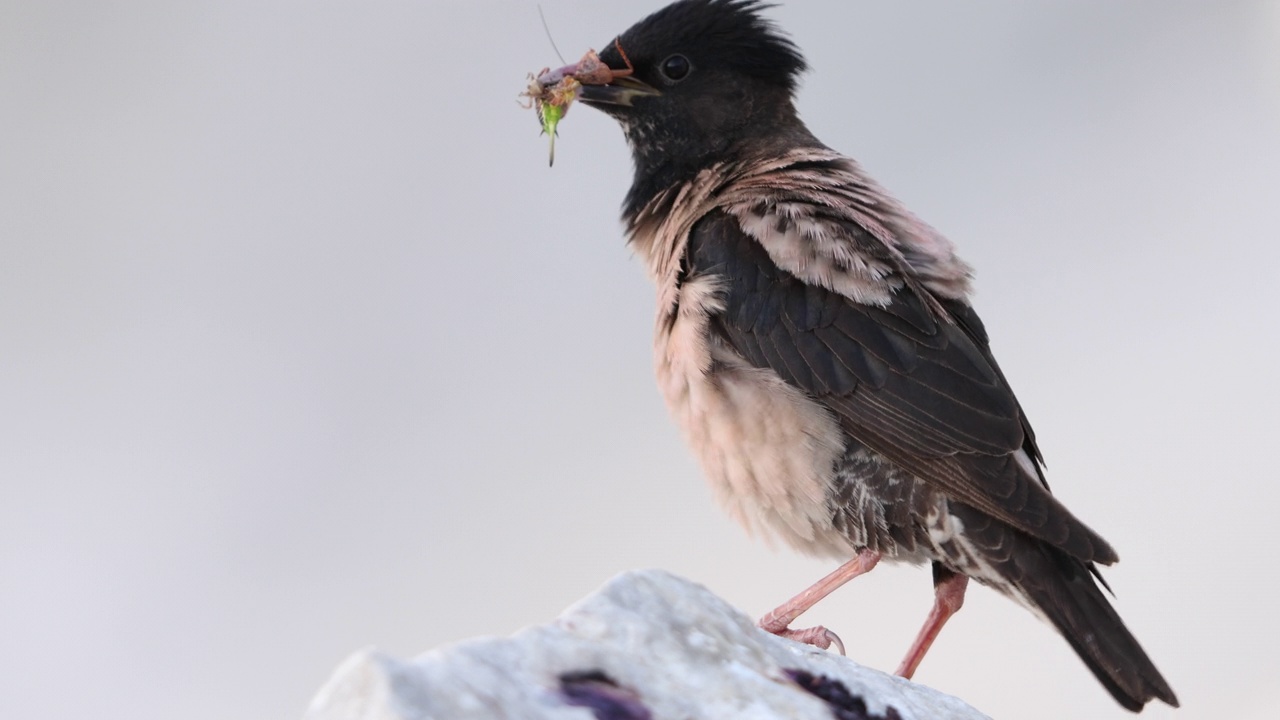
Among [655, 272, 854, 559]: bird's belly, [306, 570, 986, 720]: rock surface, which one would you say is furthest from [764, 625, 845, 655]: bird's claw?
[306, 570, 986, 720]: rock surface

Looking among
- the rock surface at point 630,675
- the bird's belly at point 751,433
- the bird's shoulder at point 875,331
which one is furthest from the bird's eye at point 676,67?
the rock surface at point 630,675

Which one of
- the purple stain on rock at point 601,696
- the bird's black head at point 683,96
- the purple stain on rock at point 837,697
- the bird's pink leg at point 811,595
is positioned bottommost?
the bird's pink leg at point 811,595

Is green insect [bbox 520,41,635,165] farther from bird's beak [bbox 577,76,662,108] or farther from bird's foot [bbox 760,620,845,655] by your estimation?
bird's foot [bbox 760,620,845,655]

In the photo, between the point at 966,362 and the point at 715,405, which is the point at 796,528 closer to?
the point at 715,405

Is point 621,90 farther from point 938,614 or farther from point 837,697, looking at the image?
point 837,697

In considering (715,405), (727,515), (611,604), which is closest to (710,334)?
(715,405)

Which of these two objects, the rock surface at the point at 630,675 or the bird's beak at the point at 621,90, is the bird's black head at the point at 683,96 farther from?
the rock surface at the point at 630,675

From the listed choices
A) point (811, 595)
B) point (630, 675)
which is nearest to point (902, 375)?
point (811, 595)
